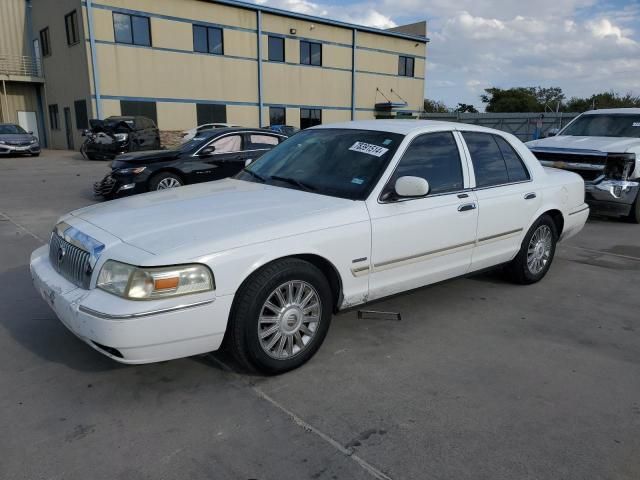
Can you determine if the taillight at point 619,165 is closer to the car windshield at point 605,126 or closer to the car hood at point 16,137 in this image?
the car windshield at point 605,126

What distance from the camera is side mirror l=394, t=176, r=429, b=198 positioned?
360 cm

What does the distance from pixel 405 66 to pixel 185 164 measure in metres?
31.4

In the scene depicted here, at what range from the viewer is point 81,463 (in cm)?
252

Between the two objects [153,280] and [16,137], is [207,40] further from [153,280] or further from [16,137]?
[153,280]

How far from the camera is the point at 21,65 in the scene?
99.3 feet

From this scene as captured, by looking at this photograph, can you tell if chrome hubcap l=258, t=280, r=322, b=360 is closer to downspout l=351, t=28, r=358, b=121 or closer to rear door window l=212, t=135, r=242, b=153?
rear door window l=212, t=135, r=242, b=153

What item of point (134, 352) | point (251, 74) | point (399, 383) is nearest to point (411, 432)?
point (399, 383)

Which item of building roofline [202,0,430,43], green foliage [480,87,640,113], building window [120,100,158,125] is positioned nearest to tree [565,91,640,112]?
green foliage [480,87,640,113]

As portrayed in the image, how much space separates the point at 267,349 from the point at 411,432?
1017mm

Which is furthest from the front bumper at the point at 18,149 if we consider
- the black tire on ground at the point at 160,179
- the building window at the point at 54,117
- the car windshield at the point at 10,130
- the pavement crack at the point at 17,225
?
the black tire on ground at the point at 160,179

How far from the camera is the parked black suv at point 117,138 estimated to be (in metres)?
19.1

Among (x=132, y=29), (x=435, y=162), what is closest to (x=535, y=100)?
(x=132, y=29)

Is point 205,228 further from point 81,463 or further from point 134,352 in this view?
point 81,463

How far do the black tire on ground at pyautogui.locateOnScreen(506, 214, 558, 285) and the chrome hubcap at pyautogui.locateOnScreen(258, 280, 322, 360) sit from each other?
2.56 meters
